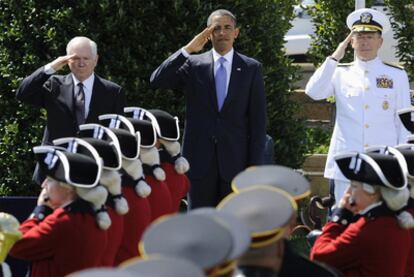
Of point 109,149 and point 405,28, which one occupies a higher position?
point 405,28

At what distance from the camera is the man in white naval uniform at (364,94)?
8.78 m

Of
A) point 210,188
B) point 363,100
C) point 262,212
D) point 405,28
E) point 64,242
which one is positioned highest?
point 405,28

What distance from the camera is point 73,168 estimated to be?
5.98 m

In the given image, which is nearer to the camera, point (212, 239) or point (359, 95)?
point (212, 239)

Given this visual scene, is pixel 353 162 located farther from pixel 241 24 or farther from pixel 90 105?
pixel 241 24

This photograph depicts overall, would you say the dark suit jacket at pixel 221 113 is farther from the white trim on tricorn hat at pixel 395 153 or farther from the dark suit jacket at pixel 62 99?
the white trim on tricorn hat at pixel 395 153

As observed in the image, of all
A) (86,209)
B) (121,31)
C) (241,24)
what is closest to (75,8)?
(121,31)

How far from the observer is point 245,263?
4.20m

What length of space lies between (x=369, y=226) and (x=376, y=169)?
28 centimetres

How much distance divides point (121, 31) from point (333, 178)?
239cm

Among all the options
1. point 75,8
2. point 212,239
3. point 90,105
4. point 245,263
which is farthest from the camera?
point 75,8

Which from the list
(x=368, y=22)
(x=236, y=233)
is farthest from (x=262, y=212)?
(x=368, y=22)

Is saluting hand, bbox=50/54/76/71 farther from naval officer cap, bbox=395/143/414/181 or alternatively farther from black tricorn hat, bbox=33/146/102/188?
naval officer cap, bbox=395/143/414/181

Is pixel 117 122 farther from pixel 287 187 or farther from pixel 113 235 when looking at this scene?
pixel 287 187
